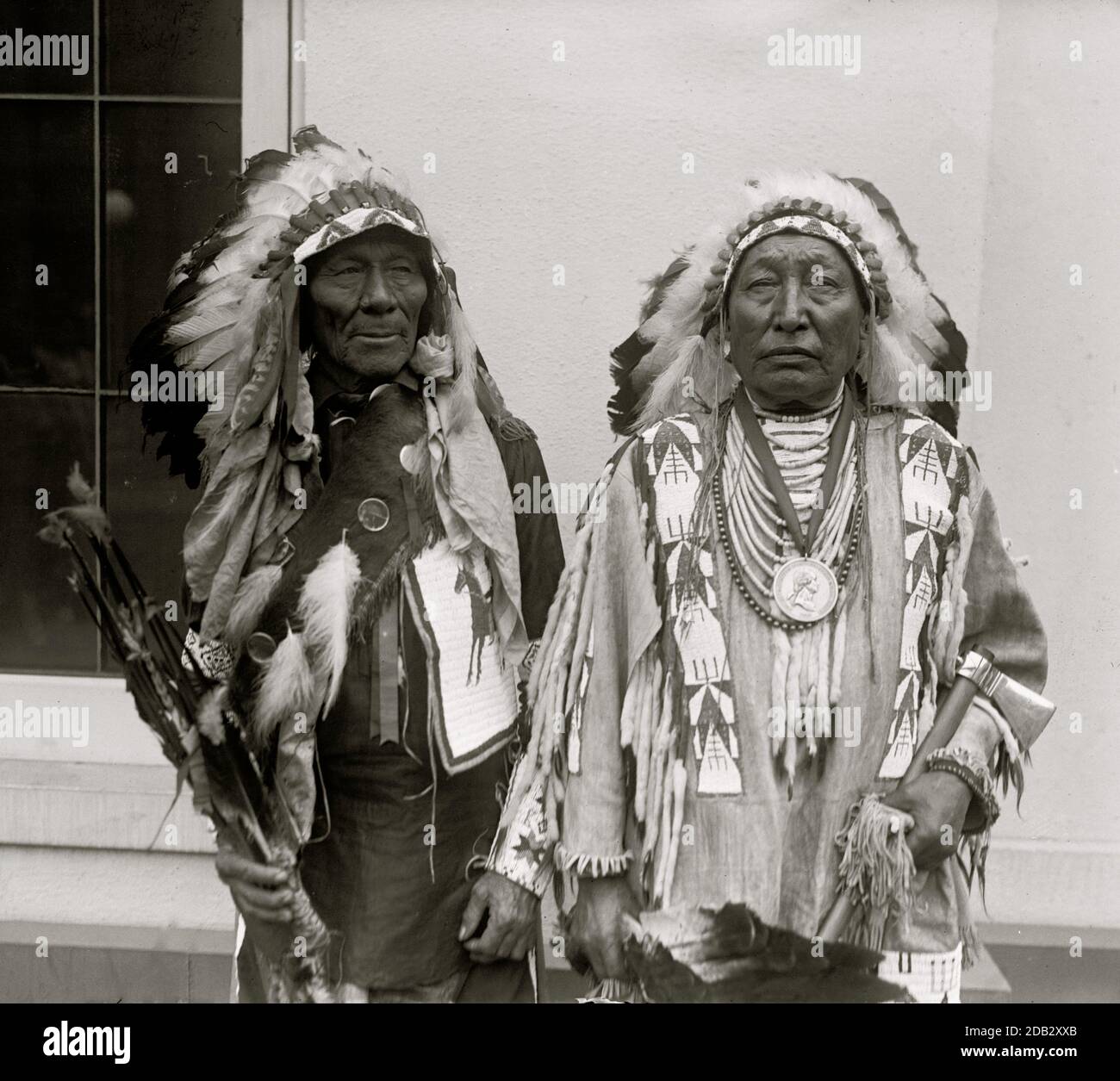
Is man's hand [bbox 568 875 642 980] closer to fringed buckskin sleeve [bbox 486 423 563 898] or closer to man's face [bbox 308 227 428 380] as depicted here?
fringed buckskin sleeve [bbox 486 423 563 898]

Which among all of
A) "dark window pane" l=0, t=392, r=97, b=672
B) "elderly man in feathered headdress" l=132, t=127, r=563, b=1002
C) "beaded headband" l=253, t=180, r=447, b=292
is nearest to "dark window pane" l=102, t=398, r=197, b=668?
"dark window pane" l=0, t=392, r=97, b=672

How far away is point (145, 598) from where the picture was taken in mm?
2582

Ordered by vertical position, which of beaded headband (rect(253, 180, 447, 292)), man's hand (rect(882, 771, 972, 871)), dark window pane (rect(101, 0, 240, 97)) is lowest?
man's hand (rect(882, 771, 972, 871))

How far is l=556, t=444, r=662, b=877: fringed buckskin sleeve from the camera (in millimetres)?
2506

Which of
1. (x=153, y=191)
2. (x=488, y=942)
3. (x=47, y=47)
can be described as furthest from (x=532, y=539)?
(x=47, y=47)

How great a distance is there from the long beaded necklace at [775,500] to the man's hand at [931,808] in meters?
0.35

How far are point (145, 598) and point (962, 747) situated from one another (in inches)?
60.2

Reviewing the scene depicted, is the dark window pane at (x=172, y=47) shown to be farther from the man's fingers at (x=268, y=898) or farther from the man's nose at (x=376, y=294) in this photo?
the man's fingers at (x=268, y=898)

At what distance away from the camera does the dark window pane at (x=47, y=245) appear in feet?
12.4

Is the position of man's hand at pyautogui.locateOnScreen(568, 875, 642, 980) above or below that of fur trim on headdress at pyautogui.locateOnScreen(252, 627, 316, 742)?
below

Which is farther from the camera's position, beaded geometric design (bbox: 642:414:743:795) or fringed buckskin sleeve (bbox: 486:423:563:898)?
fringed buckskin sleeve (bbox: 486:423:563:898)

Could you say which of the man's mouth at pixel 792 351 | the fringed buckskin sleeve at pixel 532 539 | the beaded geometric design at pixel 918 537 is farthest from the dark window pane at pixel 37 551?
the beaded geometric design at pixel 918 537

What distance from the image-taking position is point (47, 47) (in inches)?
147
